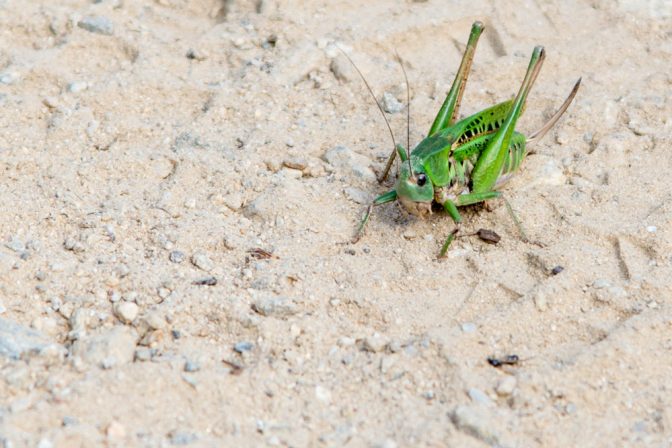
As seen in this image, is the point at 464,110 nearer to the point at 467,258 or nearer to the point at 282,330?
the point at 467,258

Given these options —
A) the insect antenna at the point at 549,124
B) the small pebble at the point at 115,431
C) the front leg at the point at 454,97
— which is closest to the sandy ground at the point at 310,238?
the small pebble at the point at 115,431

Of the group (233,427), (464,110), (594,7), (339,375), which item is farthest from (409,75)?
(233,427)

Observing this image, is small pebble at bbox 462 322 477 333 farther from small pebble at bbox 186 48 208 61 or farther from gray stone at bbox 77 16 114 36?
gray stone at bbox 77 16 114 36

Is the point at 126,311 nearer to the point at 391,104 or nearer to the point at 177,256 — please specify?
the point at 177,256

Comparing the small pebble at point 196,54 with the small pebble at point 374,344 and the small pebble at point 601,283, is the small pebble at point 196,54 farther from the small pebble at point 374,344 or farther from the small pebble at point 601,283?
the small pebble at point 601,283

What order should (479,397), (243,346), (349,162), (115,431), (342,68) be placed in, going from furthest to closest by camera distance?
(342,68) → (349,162) → (243,346) → (479,397) → (115,431)

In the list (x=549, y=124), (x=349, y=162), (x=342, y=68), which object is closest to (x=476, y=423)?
(x=349, y=162)
